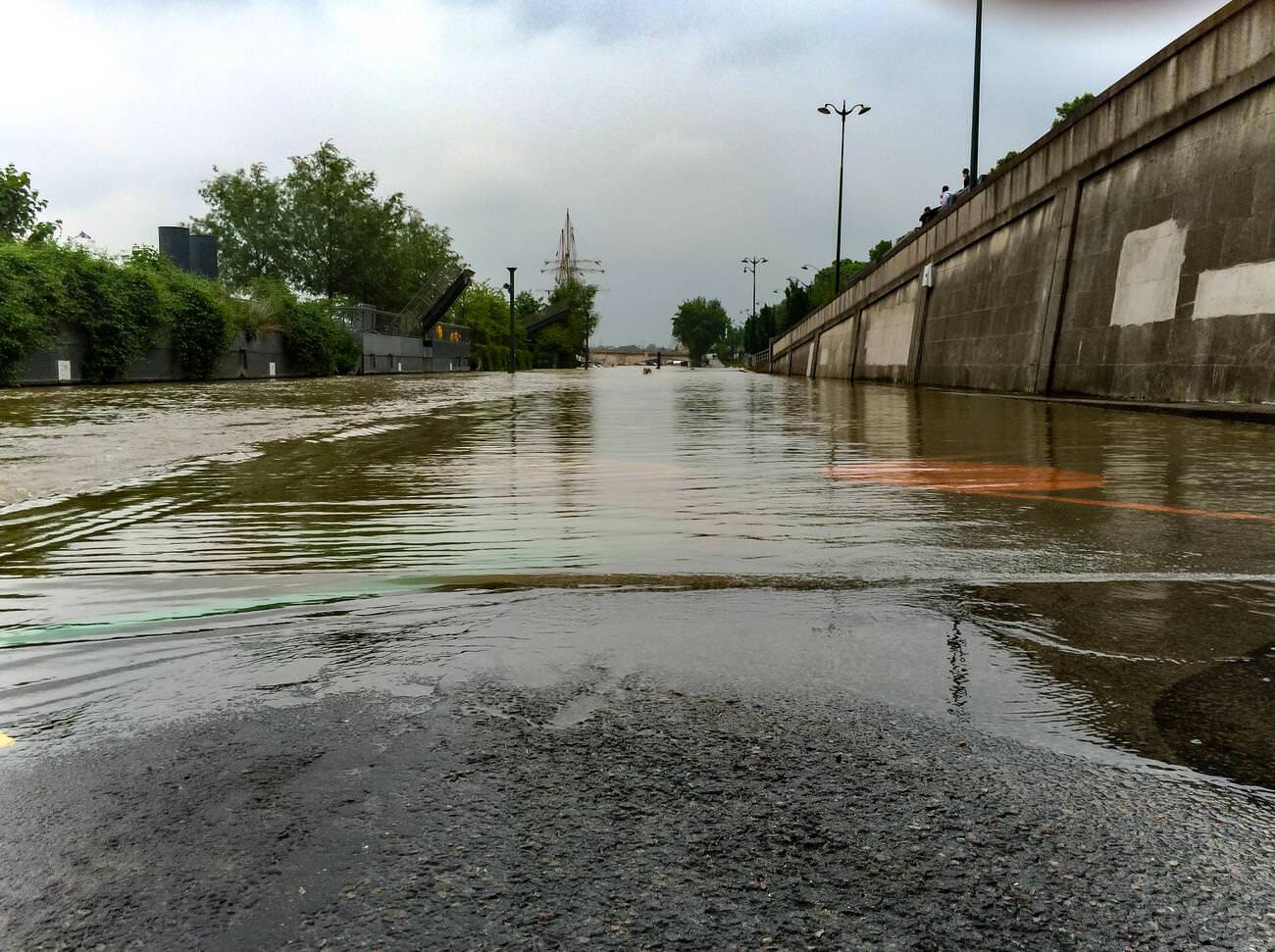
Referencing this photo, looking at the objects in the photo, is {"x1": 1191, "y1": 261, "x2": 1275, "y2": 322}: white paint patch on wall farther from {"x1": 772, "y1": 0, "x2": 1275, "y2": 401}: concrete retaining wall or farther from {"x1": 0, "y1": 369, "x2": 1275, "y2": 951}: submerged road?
{"x1": 0, "y1": 369, "x2": 1275, "y2": 951}: submerged road

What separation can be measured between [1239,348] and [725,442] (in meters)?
8.28

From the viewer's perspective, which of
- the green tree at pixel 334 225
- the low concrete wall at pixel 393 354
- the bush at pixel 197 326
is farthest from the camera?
the green tree at pixel 334 225

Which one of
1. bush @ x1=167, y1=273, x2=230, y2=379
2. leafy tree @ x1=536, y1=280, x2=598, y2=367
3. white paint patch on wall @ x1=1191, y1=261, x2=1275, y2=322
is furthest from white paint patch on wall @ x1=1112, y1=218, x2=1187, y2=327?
leafy tree @ x1=536, y1=280, x2=598, y2=367

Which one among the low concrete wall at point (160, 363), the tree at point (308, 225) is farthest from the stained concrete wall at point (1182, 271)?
the tree at point (308, 225)

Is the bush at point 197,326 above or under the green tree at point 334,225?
under

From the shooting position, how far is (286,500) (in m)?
7.11

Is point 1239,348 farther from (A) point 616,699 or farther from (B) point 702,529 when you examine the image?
(A) point 616,699

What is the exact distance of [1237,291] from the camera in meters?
15.2

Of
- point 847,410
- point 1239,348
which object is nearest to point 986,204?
point 847,410

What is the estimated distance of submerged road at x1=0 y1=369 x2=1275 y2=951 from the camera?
180cm

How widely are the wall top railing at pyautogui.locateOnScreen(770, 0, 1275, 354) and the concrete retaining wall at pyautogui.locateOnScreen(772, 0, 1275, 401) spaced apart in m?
0.03

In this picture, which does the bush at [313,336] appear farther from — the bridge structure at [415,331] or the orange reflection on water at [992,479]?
the orange reflection on water at [992,479]

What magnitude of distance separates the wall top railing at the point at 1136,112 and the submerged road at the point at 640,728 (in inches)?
486

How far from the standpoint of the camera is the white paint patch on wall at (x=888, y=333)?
33656 millimetres
